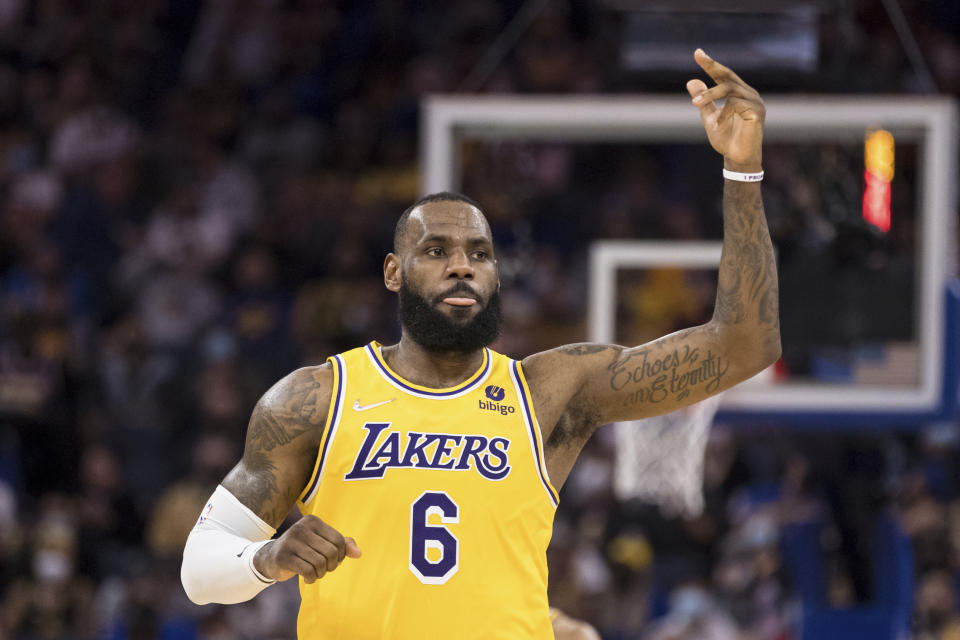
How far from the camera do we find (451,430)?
346cm

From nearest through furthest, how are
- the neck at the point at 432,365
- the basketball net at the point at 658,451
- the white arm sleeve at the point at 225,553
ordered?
the white arm sleeve at the point at 225,553 → the neck at the point at 432,365 → the basketball net at the point at 658,451

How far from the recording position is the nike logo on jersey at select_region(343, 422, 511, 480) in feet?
11.2

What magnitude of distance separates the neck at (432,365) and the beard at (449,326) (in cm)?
4

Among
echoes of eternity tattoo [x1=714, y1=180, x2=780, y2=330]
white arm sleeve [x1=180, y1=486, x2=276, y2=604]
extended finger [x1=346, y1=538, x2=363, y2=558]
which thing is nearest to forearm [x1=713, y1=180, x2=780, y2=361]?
echoes of eternity tattoo [x1=714, y1=180, x2=780, y2=330]

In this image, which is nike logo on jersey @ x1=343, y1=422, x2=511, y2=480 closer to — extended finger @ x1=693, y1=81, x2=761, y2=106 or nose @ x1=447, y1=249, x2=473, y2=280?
nose @ x1=447, y1=249, x2=473, y2=280

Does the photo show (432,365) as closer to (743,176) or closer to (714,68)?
(743,176)

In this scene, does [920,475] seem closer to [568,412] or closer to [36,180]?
[568,412]

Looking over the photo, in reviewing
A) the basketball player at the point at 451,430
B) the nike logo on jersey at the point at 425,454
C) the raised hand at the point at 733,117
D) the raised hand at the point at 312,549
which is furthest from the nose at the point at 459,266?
the raised hand at the point at 312,549

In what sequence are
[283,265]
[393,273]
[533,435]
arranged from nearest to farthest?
[533,435]
[393,273]
[283,265]

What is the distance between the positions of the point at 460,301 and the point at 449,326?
2.9 inches

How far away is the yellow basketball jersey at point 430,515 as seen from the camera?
10.9 feet

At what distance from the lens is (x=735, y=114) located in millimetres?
3451

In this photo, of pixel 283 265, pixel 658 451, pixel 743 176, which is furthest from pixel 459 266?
pixel 283 265

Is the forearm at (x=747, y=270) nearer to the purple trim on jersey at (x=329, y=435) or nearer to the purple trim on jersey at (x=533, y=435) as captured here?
the purple trim on jersey at (x=533, y=435)
